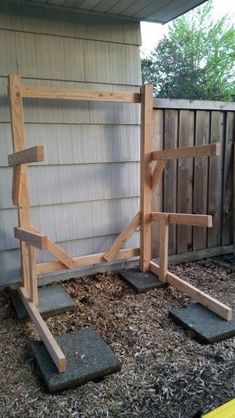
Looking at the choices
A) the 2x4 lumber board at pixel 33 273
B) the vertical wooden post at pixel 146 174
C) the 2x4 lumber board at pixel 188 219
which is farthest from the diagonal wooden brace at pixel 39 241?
the 2x4 lumber board at pixel 188 219

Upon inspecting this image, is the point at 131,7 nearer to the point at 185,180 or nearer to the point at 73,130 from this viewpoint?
the point at 73,130

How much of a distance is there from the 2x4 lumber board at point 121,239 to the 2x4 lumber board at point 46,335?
71cm

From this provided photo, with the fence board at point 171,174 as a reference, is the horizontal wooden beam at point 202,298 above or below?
below

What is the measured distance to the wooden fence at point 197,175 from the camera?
2910mm

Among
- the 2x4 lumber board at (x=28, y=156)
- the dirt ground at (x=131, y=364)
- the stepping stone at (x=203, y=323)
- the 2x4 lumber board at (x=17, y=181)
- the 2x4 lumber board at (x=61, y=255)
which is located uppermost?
the 2x4 lumber board at (x=28, y=156)

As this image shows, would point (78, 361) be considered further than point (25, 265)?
No

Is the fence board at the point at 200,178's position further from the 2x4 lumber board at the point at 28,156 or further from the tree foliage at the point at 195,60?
the tree foliage at the point at 195,60

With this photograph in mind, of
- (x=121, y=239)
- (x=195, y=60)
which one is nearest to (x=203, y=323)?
(x=121, y=239)

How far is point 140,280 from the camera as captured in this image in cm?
266

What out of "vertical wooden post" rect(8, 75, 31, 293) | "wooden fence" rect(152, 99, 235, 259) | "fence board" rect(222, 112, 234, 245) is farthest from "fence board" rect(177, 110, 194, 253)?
"vertical wooden post" rect(8, 75, 31, 293)

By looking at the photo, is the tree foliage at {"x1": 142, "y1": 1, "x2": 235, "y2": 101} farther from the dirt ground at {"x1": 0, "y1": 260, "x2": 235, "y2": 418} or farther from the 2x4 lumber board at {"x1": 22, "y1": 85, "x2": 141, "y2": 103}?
the dirt ground at {"x1": 0, "y1": 260, "x2": 235, "y2": 418}

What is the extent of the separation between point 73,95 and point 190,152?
91 centimetres

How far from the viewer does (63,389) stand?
1.51m

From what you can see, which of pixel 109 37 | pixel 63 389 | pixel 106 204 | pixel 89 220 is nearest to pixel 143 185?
pixel 106 204
